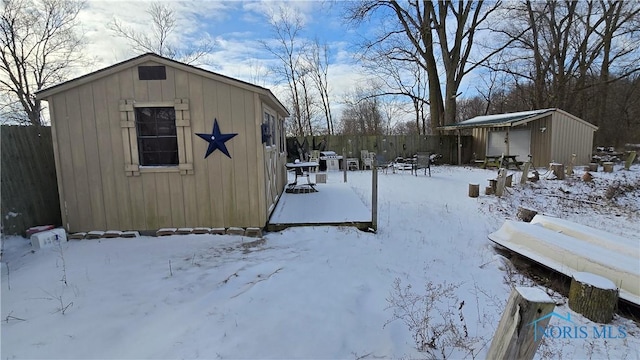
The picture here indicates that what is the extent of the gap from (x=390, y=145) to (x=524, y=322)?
1472 cm

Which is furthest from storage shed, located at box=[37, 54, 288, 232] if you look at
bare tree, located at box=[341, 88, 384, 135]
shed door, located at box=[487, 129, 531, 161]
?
bare tree, located at box=[341, 88, 384, 135]

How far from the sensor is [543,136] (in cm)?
1305

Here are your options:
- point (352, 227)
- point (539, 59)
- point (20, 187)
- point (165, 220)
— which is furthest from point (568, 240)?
point (539, 59)

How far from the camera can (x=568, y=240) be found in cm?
411

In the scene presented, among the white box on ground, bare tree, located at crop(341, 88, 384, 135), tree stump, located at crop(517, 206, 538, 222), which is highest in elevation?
bare tree, located at crop(341, 88, 384, 135)

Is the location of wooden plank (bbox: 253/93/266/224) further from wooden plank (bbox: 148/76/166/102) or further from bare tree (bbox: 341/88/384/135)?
bare tree (bbox: 341/88/384/135)

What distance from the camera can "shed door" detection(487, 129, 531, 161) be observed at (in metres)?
13.7

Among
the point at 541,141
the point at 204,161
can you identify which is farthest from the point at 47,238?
the point at 541,141

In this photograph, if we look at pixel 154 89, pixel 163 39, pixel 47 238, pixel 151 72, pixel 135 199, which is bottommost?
pixel 47 238

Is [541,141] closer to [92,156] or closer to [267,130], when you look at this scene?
[267,130]

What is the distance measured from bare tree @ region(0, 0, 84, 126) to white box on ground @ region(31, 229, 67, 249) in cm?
1302

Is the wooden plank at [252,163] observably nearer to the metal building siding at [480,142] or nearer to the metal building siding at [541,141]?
the metal building siding at [541,141]

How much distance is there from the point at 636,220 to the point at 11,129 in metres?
11.3

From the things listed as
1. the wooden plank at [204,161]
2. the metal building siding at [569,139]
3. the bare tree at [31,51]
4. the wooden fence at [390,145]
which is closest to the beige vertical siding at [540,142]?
the metal building siding at [569,139]
